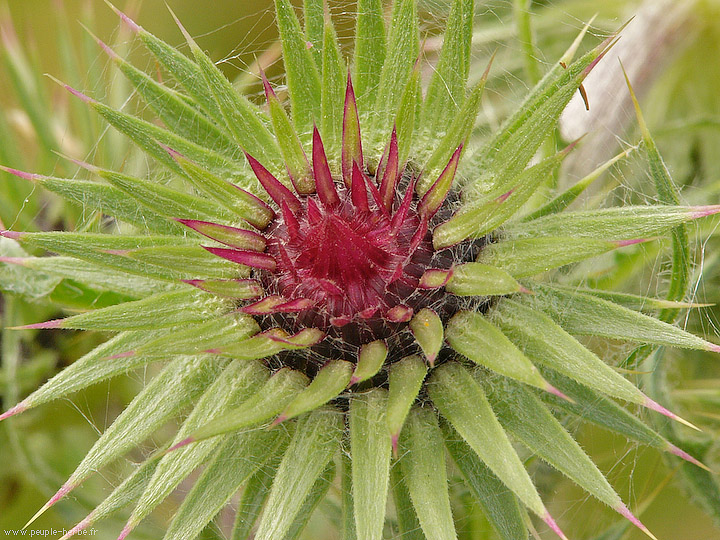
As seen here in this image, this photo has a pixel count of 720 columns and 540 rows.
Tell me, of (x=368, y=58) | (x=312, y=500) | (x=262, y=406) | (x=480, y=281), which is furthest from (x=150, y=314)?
(x=368, y=58)

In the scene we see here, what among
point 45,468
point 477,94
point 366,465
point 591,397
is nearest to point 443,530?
point 366,465

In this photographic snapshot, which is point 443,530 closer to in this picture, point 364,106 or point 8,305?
point 364,106

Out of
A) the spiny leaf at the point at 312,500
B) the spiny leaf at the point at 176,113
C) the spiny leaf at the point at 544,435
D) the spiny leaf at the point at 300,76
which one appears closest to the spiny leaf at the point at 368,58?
the spiny leaf at the point at 300,76

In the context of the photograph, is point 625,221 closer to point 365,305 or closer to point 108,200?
point 365,305

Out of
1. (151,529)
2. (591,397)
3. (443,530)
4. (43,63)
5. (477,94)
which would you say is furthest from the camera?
(43,63)

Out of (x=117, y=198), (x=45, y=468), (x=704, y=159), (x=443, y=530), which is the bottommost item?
(x=45, y=468)

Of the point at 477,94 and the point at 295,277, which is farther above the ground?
the point at 477,94

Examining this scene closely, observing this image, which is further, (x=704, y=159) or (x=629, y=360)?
(x=704, y=159)
